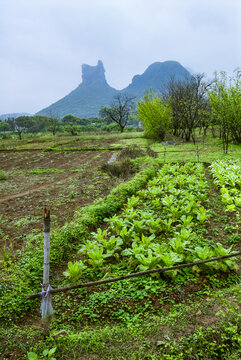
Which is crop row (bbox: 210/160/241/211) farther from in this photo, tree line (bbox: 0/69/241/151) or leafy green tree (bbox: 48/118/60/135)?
leafy green tree (bbox: 48/118/60/135)

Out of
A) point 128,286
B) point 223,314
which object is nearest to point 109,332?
point 128,286

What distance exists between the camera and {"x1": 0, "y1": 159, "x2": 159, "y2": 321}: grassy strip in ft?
10.4

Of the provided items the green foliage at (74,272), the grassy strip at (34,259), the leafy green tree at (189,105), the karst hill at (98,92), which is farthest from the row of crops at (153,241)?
the karst hill at (98,92)

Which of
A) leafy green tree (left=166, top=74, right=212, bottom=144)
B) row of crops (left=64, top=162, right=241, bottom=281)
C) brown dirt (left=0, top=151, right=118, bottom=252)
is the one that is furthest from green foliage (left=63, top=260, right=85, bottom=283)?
leafy green tree (left=166, top=74, right=212, bottom=144)

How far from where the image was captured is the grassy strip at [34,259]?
318 centimetres

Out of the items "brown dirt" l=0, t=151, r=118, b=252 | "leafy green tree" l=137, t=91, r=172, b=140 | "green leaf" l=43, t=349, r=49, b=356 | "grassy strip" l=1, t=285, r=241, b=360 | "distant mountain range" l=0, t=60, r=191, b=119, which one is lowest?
"brown dirt" l=0, t=151, r=118, b=252

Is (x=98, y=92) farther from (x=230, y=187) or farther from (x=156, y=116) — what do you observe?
(x=230, y=187)

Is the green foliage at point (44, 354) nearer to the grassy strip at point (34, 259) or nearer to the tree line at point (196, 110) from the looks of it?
the grassy strip at point (34, 259)

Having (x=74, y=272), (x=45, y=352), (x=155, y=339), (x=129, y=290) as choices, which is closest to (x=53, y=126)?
(x=74, y=272)

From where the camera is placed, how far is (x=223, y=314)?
2660mm

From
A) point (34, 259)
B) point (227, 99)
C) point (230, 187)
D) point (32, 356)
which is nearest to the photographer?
point (32, 356)

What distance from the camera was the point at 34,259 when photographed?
4.16 metres

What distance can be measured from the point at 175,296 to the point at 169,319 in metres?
0.67

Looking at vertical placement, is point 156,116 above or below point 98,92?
below
